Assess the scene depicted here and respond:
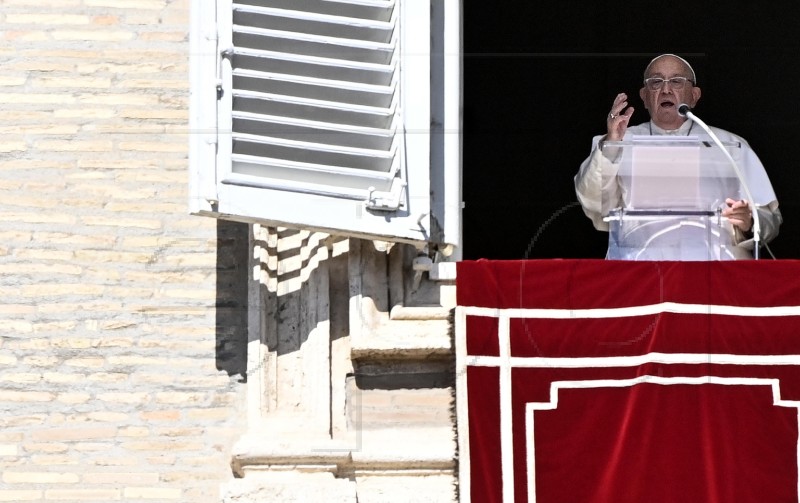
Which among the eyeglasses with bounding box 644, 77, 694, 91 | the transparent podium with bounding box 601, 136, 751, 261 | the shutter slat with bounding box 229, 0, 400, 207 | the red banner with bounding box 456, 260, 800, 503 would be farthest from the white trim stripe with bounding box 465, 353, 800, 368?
the eyeglasses with bounding box 644, 77, 694, 91

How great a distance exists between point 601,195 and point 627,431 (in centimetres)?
100

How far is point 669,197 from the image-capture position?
23.4ft

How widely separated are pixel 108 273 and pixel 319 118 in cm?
98

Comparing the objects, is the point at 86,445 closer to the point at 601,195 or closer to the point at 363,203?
the point at 363,203

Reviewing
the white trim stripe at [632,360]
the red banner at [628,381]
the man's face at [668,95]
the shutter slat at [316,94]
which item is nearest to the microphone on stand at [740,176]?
the red banner at [628,381]

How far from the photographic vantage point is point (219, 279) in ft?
24.2

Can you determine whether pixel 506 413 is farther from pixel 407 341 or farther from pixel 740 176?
pixel 740 176

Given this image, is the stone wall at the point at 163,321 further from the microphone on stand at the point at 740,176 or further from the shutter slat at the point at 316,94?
the microphone on stand at the point at 740,176

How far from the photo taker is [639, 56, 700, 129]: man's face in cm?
781

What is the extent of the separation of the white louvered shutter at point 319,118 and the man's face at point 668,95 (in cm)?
110

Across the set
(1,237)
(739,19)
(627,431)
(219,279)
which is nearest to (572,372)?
(627,431)

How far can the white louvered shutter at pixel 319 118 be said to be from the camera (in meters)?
6.83

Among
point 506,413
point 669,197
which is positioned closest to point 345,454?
point 506,413

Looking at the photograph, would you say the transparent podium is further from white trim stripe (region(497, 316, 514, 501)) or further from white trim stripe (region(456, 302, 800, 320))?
white trim stripe (region(497, 316, 514, 501))
